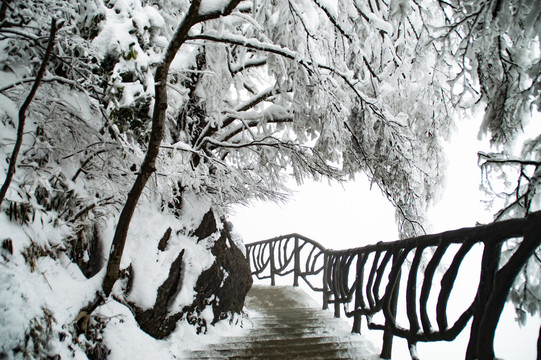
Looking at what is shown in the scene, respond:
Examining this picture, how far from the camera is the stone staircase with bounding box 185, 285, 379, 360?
3.26 m

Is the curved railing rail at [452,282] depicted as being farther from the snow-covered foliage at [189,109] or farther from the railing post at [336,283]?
the railing post at [336,283]

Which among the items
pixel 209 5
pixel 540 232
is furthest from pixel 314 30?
pixel 540 232

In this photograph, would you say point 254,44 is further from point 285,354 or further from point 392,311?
point 285,354

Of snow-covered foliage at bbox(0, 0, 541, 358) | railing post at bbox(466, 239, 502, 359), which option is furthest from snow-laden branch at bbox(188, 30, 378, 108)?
railing post at bbox(466, 239, 502, 359)

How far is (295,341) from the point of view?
12.1 feet

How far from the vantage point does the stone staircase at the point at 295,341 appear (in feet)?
10.7

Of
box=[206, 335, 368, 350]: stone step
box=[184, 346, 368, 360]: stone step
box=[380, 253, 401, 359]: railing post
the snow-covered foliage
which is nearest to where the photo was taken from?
the snow-covered foliage

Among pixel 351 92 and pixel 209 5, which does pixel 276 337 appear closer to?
pixel 351 92

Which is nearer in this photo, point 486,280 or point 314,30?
point 486,280

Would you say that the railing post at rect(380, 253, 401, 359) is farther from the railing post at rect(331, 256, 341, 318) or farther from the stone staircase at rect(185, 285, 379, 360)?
the railing post at rect(331, 256, 341, 318)

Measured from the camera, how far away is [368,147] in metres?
4.73

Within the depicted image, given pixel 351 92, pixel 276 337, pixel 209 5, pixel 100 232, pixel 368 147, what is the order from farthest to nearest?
pixel 368 147 → pixel 351 92 → pixel 276 337 → pixel 100 232 → pixel 209 5

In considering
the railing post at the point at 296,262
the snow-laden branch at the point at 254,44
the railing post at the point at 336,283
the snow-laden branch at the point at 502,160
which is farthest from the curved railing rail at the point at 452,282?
the railing post at the point at 296,262

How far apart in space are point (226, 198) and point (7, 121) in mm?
3118
